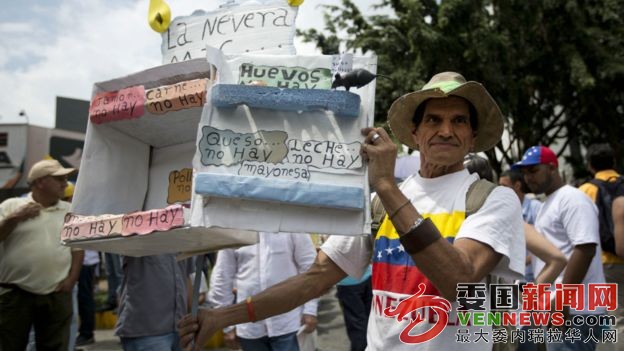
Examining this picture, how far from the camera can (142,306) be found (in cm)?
360

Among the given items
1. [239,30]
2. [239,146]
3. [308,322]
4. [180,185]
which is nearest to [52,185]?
[308,322]

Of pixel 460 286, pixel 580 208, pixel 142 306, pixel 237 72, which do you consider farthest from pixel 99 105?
pixel 580 208

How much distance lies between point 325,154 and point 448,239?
560mm

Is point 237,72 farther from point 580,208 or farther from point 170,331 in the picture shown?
point 580,208

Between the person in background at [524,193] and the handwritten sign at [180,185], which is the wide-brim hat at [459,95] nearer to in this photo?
the handwritten sign at [180,185]

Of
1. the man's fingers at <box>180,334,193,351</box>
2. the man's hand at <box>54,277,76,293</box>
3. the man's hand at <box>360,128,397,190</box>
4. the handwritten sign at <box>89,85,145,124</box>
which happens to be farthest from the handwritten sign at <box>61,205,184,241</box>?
the man's hand at <box>54,277,76,293</box>

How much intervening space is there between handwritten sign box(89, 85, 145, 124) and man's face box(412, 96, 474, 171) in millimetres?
1029

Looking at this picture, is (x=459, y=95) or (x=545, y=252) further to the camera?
(x=545, y=252)

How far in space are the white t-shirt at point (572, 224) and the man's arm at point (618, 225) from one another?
14cm

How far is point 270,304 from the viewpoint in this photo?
7.00ft

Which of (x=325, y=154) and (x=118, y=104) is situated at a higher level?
(x=118, y=104)

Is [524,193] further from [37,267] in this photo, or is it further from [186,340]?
[37,267]

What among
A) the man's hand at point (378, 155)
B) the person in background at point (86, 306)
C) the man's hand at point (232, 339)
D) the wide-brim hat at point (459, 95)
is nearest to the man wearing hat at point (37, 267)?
the man's hand at point (232, 339)

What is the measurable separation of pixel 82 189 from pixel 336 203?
3.79ft
